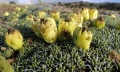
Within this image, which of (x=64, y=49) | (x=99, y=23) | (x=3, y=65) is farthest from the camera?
(x=99, y=23)

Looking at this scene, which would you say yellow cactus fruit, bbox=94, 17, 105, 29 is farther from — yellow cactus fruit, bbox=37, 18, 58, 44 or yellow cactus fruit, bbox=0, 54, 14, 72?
yellow cactus fruit, bbox=0, 54, 14, 72

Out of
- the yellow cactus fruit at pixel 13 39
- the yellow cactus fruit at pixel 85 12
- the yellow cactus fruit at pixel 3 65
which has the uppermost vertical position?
the yellow cactus fruit at pixel 85 12

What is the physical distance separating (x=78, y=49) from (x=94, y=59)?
325 mm

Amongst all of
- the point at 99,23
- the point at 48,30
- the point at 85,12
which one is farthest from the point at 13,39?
the point at 85,12

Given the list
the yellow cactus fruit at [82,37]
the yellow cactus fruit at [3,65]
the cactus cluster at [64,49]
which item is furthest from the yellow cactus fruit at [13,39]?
the yellow cactus fruit at [82,37]

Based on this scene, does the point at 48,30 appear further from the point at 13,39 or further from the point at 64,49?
the point at 13,39

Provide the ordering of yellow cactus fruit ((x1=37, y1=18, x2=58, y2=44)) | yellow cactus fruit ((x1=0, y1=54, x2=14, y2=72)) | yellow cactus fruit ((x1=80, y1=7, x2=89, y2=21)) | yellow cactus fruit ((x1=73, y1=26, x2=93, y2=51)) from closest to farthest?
yellow cactus fruit ((x1=0, y1=54, x2=14, y2=72)), yellow cactus fruit ((x1=73, y1=26, x2=93, y2=51)), yellow cactus fruit ((x1=37, y1=18, x2=58, y2=44)), yellow cactus fruit ((x1=80, y1=7, x2=89, y2=21))

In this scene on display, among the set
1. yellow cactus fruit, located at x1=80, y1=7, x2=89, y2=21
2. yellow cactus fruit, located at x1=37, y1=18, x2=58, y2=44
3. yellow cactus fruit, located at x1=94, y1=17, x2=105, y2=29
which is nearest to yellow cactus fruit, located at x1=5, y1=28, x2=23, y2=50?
yellow cactus fruit, located at x1=37, y1=18, x2=58, y2=44

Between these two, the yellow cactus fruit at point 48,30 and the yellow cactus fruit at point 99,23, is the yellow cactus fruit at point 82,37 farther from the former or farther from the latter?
the yellow cactus fruit at point 99,23

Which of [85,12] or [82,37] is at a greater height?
[85,12]

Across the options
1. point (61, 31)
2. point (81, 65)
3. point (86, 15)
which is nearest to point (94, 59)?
point (81, 65)

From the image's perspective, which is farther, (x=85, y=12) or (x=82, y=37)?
(x=85, y=12)

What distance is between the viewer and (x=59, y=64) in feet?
11.8

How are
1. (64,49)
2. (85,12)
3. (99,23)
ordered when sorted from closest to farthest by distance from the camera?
(64,49) → (99,23) → (85,12)
